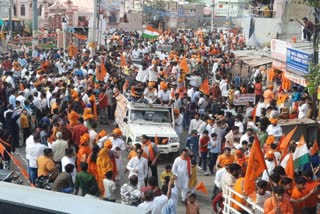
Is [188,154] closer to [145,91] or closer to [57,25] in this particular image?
[145,91]

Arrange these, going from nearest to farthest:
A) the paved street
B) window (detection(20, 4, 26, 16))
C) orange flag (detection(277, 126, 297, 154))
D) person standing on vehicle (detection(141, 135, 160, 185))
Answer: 1. orange flag (detection(277, 126, 297, 154))
2. the paved street
3. person standing on vehicle (detection(141, 135, 160, 185))
4. window (detection(20, 4, 26, 16))

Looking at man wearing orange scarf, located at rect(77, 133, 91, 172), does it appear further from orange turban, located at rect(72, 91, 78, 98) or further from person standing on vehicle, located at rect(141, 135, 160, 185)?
orange turban, located at rect(72, 91, 78, 98)

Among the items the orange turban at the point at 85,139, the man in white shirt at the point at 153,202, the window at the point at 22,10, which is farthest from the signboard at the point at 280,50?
the window at the point at 22,10

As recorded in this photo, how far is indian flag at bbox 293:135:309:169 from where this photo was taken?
11.3 meters

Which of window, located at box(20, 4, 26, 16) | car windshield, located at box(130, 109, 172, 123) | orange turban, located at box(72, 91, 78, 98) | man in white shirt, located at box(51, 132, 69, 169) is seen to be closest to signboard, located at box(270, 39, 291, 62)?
car windshield, located at box(130, 109, 172, 123)

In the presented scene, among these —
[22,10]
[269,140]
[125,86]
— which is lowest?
[125,86]

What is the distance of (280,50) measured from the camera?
21109 millimetres

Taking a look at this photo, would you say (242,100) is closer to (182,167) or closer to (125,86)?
(125,86)

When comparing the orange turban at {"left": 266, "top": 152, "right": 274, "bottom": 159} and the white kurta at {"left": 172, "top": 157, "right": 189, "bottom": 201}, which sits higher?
the orange turban at {"left": 266, "top": 152, "right": 274, "bottom": 159}

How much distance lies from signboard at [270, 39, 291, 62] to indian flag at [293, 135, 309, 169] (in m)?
9.78

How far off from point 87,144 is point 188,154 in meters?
2.23

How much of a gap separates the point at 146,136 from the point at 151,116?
298cm

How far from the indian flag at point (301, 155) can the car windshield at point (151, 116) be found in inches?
192

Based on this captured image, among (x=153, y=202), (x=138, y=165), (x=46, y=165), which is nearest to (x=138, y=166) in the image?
(x=138, y=165)
